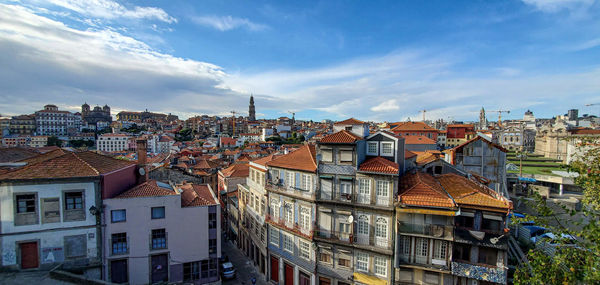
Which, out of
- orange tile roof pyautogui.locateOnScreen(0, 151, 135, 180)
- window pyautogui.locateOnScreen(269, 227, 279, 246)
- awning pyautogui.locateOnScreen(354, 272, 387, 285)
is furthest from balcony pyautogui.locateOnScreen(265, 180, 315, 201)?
orange tile roof pyautogui.locateOnScreen(0, 151, 135, 180)

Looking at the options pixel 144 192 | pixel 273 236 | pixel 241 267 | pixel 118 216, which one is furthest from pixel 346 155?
pixel 118 216

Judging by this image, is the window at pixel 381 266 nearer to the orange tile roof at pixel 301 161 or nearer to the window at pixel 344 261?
the window at pixel 344 261

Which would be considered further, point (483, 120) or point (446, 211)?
point (483, 120)

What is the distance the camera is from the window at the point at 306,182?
21.6 metres

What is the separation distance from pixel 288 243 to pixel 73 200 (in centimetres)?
1664

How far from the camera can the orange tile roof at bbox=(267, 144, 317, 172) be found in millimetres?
21859

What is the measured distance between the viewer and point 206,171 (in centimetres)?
4912

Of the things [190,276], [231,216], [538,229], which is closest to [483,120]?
[538,229]

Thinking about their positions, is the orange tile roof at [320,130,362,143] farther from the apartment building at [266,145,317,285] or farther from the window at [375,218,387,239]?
the window at [375,218,387,239]

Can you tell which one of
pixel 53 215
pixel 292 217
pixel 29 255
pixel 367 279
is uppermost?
pixel 53 215

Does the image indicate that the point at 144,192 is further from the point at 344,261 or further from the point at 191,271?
the point at 344,261

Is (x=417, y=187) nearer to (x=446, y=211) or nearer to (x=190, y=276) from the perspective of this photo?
(x=446, y=211)

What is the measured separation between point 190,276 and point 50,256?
9.67 m

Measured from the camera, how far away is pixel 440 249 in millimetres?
17750
